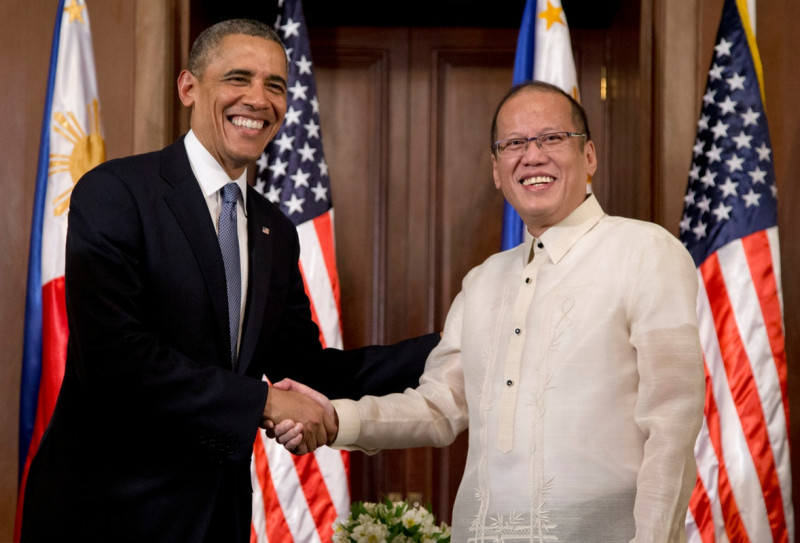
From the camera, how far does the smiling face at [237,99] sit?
2.93 metres

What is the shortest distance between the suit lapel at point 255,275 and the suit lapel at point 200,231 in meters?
0.06

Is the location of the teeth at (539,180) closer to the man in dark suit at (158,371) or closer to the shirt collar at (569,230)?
the shirt collar at (569,230)

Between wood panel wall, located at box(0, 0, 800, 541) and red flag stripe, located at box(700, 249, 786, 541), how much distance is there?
2.31 ft

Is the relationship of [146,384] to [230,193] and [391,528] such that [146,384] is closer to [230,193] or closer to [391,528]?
[230,193]

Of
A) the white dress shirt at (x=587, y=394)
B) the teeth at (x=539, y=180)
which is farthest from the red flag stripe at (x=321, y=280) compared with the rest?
the teeth at (x=539, y=180)

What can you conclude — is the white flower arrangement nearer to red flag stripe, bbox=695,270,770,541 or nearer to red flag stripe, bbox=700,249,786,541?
red flag stripe, bbox=695,270,770,541

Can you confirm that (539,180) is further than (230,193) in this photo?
No

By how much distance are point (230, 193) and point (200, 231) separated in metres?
0.22

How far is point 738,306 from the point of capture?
375 cm

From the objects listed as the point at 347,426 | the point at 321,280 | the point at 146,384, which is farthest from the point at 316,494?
the point at 146,384

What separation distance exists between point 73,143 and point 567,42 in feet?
6.83

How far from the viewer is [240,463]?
2754mm

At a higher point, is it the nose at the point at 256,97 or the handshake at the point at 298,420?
the nose at the point at 256,97

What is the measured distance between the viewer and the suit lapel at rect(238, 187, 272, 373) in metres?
2.78
